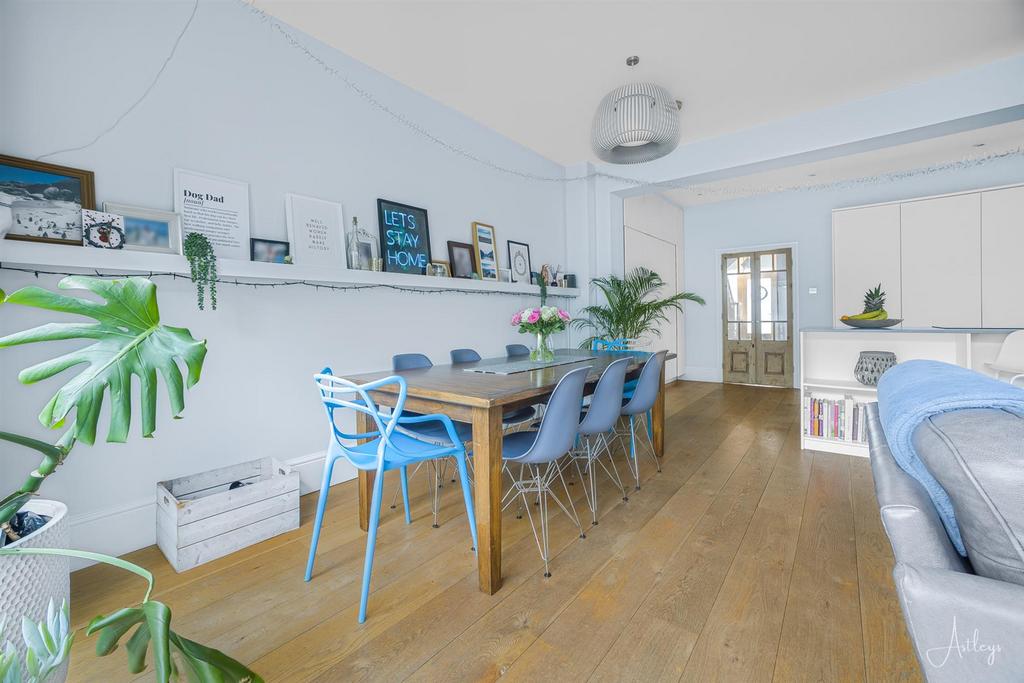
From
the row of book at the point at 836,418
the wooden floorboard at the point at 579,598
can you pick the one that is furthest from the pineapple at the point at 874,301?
the wooden floorboard at the point at 579,598

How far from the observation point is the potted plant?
0.79 metres

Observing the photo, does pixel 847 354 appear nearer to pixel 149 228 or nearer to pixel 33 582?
A: pixel 33 582

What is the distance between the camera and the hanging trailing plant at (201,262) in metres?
2.09

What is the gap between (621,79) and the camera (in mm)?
3342

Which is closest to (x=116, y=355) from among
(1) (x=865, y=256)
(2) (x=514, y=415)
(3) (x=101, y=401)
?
(3) (x=101, y=401)

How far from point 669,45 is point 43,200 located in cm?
345

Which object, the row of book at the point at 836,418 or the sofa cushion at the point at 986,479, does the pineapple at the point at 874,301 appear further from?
the sofa cushion at the point at 986,479

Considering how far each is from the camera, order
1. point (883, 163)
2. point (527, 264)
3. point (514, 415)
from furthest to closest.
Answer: point (883, 163), point (527, 264), point (514, 415)

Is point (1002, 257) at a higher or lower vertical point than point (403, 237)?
lower

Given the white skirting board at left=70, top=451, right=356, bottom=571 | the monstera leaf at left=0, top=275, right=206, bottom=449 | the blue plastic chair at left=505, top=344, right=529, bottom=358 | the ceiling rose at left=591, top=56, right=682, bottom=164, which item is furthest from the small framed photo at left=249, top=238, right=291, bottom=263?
the ceiling rose at left=591, top=56, right=682, bottom=164

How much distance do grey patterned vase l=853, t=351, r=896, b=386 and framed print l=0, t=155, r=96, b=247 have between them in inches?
178

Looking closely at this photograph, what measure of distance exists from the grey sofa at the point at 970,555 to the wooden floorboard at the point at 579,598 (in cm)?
82

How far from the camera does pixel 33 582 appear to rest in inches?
37.6

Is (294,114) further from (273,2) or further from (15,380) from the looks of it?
(15,380)
